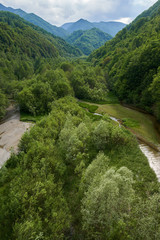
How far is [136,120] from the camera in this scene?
58.4 meters

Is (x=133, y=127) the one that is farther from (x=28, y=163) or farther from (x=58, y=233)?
(x=58, y=233)

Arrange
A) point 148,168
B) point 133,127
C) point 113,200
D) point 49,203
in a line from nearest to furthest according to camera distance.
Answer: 1. point 113,200
2. point 49,203
3. point 148,168
4. point 133,127

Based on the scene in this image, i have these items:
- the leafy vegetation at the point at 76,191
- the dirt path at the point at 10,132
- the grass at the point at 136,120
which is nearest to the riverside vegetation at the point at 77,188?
the leafy vegetation at the point at 76,191

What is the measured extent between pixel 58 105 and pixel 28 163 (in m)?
34.3

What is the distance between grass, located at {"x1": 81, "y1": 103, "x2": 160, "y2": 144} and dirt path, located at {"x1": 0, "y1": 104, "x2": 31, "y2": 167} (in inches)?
Answer: 1446

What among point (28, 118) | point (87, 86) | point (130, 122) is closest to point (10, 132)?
point (28, 118)

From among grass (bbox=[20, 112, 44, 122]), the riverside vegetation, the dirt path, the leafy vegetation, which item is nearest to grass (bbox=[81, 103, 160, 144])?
the leafy vegetation

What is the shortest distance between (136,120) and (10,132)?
49.7 m

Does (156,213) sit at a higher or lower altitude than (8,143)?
higher

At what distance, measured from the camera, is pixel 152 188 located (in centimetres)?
2523

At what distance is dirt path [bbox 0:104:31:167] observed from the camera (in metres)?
42.2

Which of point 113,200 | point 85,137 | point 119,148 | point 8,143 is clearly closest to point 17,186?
point 113,200

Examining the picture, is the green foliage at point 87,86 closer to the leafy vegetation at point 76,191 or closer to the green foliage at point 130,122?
the green foliage at point 130,122

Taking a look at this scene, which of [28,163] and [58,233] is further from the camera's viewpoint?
[28,163]
